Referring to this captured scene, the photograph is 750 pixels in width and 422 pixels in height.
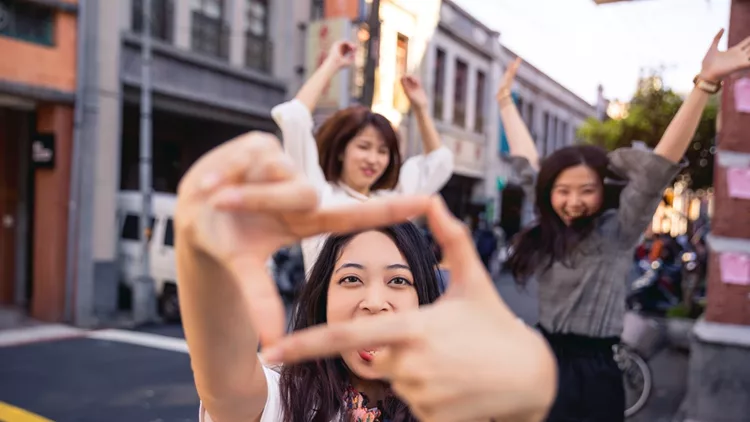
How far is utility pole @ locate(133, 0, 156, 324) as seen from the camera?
7.69 meters

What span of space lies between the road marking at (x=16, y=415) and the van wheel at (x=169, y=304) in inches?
130

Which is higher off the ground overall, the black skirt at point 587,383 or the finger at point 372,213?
the finger at point 372,213

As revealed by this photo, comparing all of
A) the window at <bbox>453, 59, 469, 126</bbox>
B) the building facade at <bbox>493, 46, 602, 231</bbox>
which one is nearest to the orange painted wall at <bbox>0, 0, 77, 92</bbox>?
the window at <bbox>453, 59, 469, 126</bbox>

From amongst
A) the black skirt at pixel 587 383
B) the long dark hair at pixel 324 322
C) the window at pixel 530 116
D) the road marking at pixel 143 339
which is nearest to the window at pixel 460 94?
the window at pixel 530 116

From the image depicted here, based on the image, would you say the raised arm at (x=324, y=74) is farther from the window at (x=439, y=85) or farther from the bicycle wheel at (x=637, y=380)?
the window at (x=439, y=85)

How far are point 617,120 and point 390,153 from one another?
1217 centimetres

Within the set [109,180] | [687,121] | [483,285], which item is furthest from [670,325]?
[109,180]

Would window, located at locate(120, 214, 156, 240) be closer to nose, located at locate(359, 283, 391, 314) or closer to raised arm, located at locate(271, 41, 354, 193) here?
raised arm, located at locate(271, 41, 354, 193)

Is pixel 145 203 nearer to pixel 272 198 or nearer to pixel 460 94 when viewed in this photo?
pixel 272 198

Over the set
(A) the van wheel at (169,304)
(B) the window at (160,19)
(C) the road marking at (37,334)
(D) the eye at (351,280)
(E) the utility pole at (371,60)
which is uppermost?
(B) the window at (160,19)

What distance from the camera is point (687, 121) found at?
186 cm

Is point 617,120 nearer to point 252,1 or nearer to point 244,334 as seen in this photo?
point 252,1

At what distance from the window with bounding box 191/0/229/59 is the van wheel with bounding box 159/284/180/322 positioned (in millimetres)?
4080

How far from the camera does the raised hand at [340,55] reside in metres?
2.22
